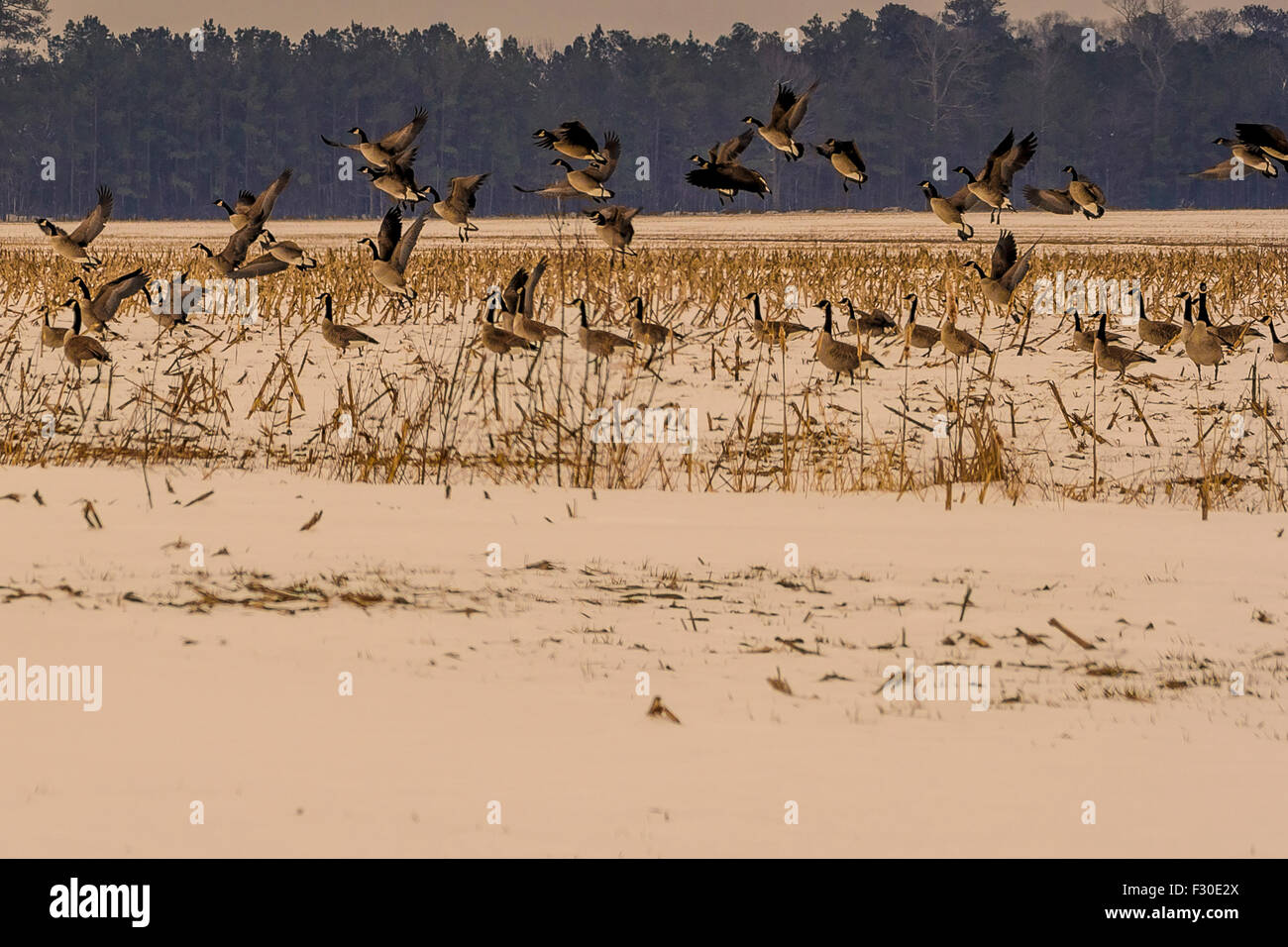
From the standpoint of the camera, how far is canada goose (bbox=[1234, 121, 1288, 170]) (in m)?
11.3

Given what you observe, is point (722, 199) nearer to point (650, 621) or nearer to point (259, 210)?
point (259, 210)

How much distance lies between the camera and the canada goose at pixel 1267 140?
1127 cm

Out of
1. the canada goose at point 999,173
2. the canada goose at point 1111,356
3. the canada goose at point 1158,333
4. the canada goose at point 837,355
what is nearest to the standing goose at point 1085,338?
the canada goose at point 1111,356

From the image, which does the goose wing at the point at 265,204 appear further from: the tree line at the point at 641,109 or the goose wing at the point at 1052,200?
the tree line at the point at 641,109

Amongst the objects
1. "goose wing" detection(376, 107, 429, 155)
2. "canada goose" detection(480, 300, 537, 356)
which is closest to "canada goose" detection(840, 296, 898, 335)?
"canada goose" detection(480, 300, 537, 356)

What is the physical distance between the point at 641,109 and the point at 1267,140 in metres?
88.1

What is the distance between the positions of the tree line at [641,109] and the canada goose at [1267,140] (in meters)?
74.6

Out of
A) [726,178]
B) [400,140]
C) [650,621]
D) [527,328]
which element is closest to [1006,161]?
[726,178]

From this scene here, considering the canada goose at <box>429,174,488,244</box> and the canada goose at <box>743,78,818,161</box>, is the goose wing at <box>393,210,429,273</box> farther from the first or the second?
the canada goose at <box>743,78,818,161</box>

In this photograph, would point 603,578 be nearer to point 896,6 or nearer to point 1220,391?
point 1220,391
